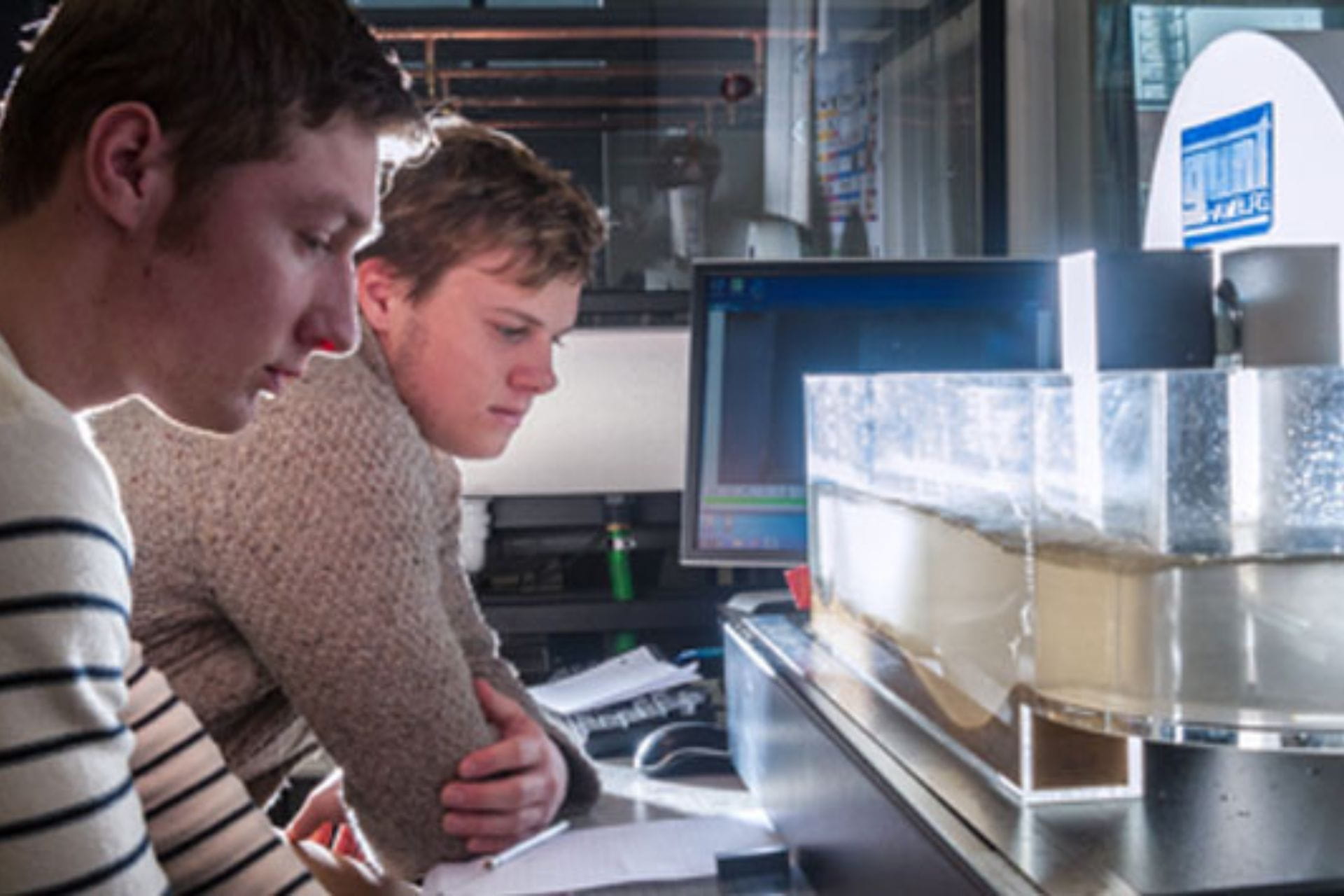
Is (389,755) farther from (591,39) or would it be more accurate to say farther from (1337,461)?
(591,39)

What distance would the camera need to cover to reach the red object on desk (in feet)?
5.05

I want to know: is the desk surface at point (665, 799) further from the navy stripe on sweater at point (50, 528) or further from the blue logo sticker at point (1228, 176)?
the navy stripe on sweater at point (50, 528)

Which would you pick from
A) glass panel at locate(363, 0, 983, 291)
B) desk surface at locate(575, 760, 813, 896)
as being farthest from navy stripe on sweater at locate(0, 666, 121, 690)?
glass panel at locate(363, 0, 983, 291)

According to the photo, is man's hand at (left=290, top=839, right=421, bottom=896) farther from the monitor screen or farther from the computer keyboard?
the monitor screen

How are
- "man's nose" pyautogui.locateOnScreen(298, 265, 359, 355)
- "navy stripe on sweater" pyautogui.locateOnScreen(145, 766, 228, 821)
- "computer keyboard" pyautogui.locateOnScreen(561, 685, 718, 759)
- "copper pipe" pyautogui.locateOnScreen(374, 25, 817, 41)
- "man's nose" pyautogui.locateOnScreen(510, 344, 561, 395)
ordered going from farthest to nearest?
"copper pipe" pyautogui.locateOnScreen(374, 25, 817, 41)
"computer keyboard" pyautogui.locateOnScreen(561, 685, 718, 759)
"man's nose" pyautogui.locateOnScreen(510, 344, 561, 395)
"navy stripe on sweater" pyautogui.locateOnScreen(145, 766, 228, 821)
"man's nose" pyautogui.locateOnScreen(298, 265, 359, 355)

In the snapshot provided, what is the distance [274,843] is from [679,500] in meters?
1.10

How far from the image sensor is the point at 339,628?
46.0 inches

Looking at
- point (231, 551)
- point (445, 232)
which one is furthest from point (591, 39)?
point (231, 551)

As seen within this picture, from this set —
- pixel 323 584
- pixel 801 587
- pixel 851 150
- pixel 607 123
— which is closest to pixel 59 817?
pixel 323 584

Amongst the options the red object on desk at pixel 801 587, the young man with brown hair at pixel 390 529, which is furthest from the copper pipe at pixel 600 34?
the red object on desk at pixel 801 587

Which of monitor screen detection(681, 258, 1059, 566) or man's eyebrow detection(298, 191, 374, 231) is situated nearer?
man's eyebrow detection(298, 191, 374, 231)

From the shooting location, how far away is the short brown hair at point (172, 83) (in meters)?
0.76

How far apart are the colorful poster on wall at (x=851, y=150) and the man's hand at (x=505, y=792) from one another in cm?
144

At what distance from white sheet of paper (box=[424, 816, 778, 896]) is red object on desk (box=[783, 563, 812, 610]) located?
0.30 meters
